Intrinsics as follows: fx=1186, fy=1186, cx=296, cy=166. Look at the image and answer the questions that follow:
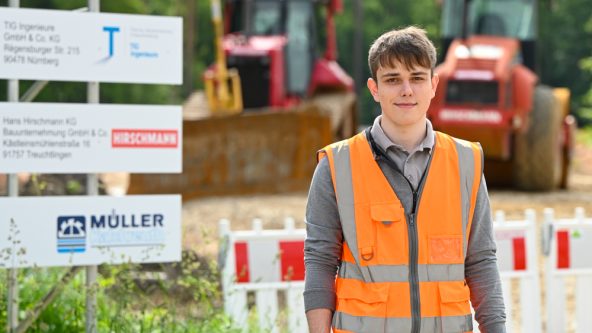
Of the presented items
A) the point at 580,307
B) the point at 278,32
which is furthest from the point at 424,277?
the point at 278,32

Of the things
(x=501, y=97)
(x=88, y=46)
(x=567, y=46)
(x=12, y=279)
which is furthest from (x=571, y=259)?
(x=567, y=46)

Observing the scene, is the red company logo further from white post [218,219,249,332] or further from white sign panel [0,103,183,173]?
white post [218,219,249,332]

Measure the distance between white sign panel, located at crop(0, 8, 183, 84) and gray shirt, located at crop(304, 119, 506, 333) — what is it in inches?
106

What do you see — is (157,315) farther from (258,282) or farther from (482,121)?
(482,121)

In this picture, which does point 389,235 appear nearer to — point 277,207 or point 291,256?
point 291,256

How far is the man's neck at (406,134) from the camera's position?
331 cm

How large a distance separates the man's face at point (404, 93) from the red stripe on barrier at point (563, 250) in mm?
3923

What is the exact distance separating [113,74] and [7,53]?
52cm

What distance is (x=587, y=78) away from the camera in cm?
5434

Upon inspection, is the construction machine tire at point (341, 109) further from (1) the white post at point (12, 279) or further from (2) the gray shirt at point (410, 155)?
(2) the gray shirt at point (410, 155)

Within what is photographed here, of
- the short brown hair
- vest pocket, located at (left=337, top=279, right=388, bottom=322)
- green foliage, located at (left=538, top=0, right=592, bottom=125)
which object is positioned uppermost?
the short brown hair

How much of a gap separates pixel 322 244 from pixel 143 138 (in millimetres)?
2700

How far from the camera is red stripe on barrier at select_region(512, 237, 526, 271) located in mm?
6816

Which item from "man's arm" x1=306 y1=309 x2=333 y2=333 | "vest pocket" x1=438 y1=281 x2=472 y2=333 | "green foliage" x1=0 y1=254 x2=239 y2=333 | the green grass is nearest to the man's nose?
"vest pocket" x1=438 y1=281 x2=472 y2=333
